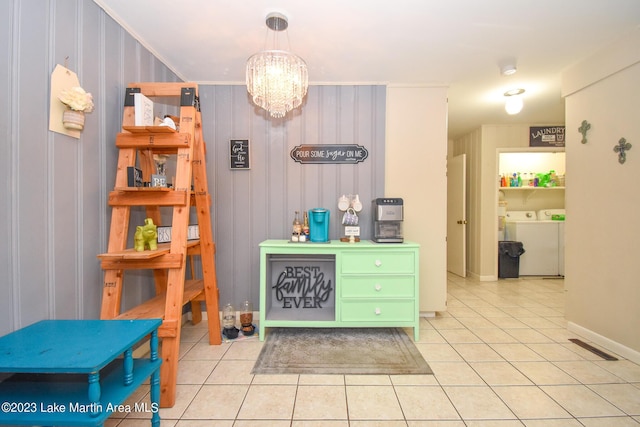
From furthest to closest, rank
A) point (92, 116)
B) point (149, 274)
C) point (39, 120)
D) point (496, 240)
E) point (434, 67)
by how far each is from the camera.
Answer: point (496, 240), point (434, 67), point (149, 274), point (92, 116), point (39, 120)

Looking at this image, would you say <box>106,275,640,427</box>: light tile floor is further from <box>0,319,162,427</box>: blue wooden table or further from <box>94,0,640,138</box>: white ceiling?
<box>94,0,640,138</box>: white ceiling

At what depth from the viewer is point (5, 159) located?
1298mm

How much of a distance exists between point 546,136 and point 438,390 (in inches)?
186

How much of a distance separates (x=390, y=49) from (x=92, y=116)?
229 cm

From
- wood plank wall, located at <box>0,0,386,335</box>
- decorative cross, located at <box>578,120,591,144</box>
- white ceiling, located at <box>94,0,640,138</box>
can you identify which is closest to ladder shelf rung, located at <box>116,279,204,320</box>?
wood plank wall, located at <box>0,0,386,335</box>

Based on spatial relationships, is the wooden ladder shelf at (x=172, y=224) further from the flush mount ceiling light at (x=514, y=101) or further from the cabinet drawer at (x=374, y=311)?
the flush mount ceiling light at (x=514, y=101)

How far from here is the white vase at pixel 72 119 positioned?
5.16ft

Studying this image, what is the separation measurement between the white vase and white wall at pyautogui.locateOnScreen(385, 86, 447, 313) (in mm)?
2531

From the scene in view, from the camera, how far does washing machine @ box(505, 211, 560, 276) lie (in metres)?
4.81

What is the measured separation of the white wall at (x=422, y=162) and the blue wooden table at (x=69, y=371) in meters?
2.52

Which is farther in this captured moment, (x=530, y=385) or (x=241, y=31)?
(x=241, y=31)

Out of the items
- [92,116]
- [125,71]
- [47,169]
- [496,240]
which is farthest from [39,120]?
[496,240]

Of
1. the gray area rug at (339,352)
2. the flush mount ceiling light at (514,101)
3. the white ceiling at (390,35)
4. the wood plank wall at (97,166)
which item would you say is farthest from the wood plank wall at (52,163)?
the flush mount ceiling light at (514,101)

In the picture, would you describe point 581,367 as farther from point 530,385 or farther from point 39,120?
point 39,120
